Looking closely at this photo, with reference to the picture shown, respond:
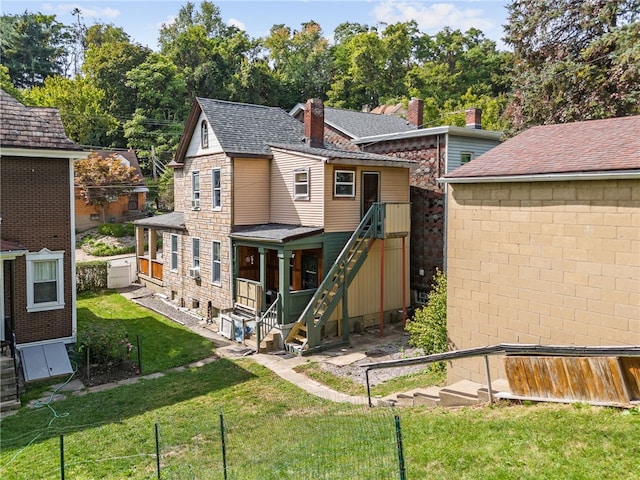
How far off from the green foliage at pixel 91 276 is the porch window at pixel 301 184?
1247 centimetres

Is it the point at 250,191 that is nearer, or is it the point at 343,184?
the point at 343,184

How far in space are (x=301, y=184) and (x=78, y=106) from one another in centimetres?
3698

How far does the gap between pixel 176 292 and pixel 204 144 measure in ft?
24.0

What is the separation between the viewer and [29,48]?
6362cm

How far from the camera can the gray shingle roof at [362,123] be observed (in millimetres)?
24234

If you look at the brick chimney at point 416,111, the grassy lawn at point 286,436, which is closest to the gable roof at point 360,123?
the brick chimney at point 416,111

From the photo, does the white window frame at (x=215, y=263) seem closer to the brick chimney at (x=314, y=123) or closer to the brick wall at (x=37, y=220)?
the brick chimney at (x=314, y=123)

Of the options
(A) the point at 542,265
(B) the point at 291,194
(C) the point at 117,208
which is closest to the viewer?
(A) the point at 542,265

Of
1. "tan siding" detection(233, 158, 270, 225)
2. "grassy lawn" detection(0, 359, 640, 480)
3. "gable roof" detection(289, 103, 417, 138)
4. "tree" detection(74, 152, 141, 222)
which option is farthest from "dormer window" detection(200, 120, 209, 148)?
"tree" detection(74, 152, 141, 222)

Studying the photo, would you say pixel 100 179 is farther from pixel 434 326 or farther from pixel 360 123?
pixel 434 326

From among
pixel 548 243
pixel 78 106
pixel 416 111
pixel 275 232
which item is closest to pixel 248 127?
pixel 275 232

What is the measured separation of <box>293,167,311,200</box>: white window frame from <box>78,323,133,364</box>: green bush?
772cm

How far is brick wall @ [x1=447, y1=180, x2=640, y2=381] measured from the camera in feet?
28.0

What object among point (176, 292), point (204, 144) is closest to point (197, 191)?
point (204, 144)
